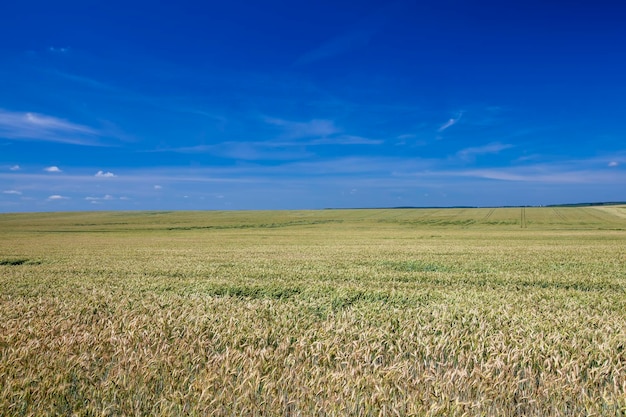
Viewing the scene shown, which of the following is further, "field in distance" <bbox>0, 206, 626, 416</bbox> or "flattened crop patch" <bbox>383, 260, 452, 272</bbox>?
"flattened crop patch" <bbox>383, 260, 452, 272</bbox>

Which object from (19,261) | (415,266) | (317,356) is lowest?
(415,266)

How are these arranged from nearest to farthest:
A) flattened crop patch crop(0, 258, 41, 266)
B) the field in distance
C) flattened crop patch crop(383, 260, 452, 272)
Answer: the field in distance, flattened crop patch crop(383, 260, 452, 272), flattened crop patch crop(0, 258, 41, 266)

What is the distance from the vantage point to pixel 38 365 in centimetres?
483

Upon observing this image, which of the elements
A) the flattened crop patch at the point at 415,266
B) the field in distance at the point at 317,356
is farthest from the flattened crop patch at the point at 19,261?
the flattened crop patch at the point at 415,266

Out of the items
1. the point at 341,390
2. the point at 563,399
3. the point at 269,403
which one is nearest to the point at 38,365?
the point at 269,403

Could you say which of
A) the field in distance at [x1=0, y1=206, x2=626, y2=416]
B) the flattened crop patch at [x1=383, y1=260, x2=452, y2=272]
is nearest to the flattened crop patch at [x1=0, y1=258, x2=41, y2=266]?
the field in distance at [x1=0, y1=206, x2=626, y2=416]

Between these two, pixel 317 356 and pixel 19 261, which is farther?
pixel 19 261

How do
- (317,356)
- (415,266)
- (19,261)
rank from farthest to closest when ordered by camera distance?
(19,261) → (415,266) → (317,356)

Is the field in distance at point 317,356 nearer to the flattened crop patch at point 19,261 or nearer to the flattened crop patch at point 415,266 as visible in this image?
the flattened crop patch at point 415,266

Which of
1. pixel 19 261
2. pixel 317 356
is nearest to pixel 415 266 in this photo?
pixel 317 356

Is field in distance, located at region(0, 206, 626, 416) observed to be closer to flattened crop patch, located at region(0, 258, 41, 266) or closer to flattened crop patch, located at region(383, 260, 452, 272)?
flattened crop patch, located at region(383, 260, 452, 272)

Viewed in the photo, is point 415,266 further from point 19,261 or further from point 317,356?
point 19,261

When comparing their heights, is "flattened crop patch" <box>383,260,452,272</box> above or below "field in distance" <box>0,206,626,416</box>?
below

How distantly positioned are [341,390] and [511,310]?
5.46 m
